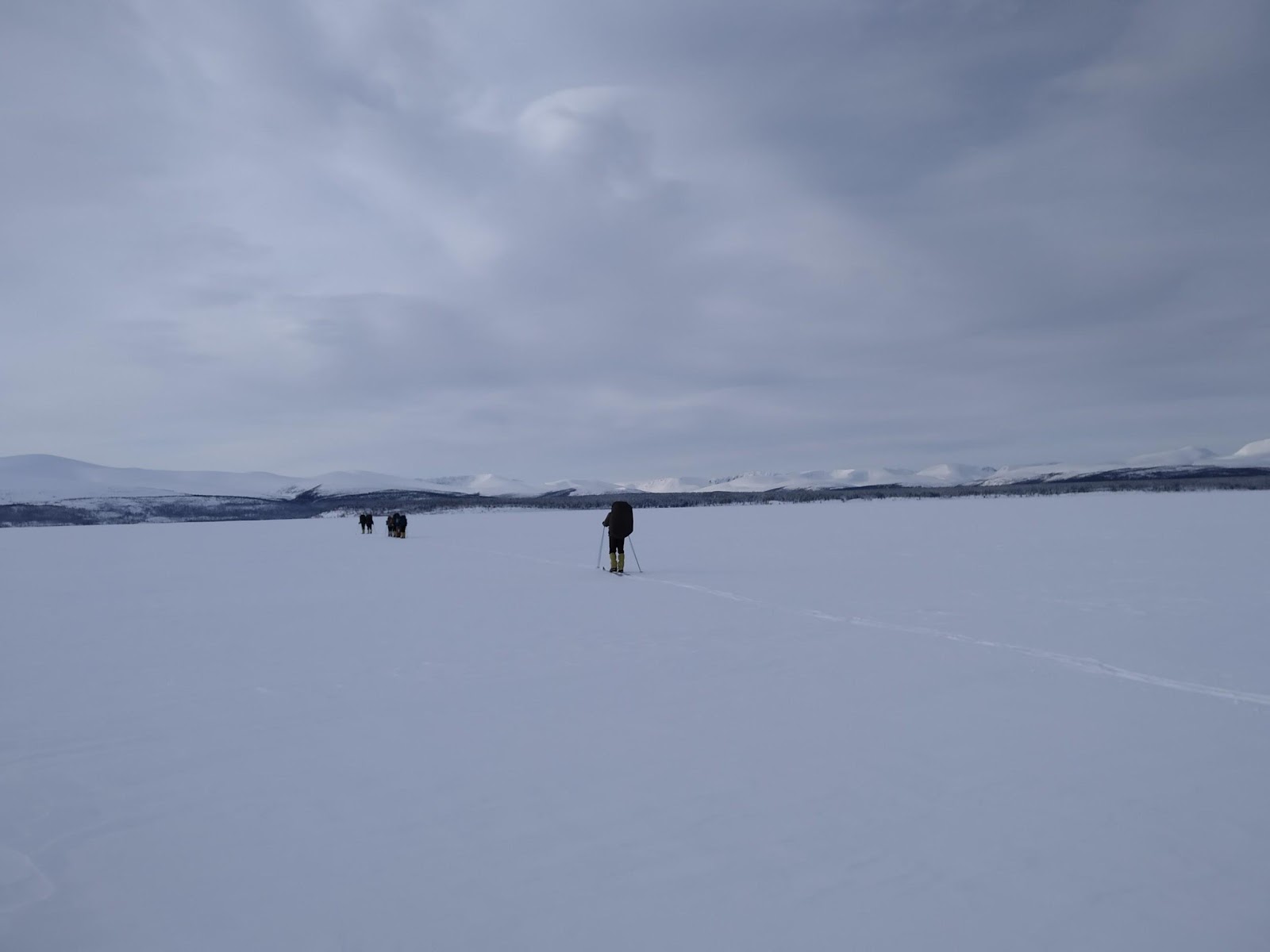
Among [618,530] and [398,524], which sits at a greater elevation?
[618,530]

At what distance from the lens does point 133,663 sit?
334 inches

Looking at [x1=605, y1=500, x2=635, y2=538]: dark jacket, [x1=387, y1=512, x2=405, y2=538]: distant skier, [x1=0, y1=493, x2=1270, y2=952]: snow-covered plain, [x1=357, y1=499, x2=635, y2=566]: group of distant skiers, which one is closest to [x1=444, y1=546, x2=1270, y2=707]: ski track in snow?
[x1=0, y1=493, x2=1270, y2=952]: snow-covered plain

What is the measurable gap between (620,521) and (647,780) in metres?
13.0

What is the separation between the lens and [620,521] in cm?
1778

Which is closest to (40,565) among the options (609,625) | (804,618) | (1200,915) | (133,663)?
(133,663)

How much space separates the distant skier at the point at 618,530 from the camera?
1734 centimetres

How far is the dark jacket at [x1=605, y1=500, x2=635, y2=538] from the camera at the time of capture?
1762 centimetres

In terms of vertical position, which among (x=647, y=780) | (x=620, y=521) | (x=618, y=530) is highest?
(x=620, y=521)

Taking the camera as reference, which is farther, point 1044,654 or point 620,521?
point 620,521

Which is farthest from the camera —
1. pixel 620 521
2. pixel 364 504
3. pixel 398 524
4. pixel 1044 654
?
pixel 364 504

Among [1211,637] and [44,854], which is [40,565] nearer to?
[44,854]

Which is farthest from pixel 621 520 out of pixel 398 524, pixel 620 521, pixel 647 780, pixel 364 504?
pixel 364 504

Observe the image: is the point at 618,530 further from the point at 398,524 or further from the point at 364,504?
the point at 364,504

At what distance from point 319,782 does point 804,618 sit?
7.34 metres
